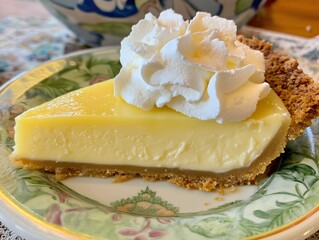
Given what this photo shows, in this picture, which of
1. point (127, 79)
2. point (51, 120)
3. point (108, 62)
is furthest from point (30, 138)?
point (108, 62)

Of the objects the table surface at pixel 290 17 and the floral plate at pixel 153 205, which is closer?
the floral plate at pixel 153 205

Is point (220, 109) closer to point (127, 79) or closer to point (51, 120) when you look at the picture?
point (127, 79)

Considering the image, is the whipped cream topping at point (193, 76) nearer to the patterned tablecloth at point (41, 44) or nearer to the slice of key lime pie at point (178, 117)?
the slice of key lime pie at point (178, 117)

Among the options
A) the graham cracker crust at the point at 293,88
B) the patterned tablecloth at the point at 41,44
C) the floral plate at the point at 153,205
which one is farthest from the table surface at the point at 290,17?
the floral plate at the point at 153,205

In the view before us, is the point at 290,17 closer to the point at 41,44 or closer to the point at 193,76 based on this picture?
the point at 41,44

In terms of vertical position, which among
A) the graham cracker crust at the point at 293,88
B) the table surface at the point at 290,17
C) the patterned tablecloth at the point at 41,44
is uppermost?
the graham cracker crust at the point at 293,88

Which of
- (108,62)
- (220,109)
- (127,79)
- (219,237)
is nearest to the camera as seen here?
(219,237)
